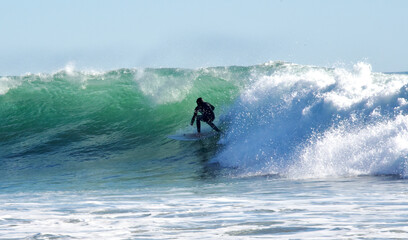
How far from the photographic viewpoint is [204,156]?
12.0 m

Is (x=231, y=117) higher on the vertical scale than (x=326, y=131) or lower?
higher

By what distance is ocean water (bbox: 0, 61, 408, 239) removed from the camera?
16.8ft

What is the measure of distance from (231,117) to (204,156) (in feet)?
10.3

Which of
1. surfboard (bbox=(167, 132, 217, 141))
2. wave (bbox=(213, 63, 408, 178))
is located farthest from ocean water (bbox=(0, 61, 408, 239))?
surfboard (bbox=(167, 132, 217, 141))

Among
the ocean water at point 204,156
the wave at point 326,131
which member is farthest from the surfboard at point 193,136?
the wave at point 326,131

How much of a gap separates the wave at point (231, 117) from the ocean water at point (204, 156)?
0.11 ft

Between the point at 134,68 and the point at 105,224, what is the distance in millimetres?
15969

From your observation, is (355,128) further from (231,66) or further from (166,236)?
(231,66)

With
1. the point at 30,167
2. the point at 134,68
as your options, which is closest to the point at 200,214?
the point at 30,167

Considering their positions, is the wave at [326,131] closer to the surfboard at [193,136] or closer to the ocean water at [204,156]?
the ocean water at [204,156]

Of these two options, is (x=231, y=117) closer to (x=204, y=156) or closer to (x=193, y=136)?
(x=193, y=136)

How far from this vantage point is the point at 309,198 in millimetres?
6254

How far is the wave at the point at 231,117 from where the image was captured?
888 cm

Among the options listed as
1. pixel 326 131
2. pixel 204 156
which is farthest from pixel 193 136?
pixel 326 131
